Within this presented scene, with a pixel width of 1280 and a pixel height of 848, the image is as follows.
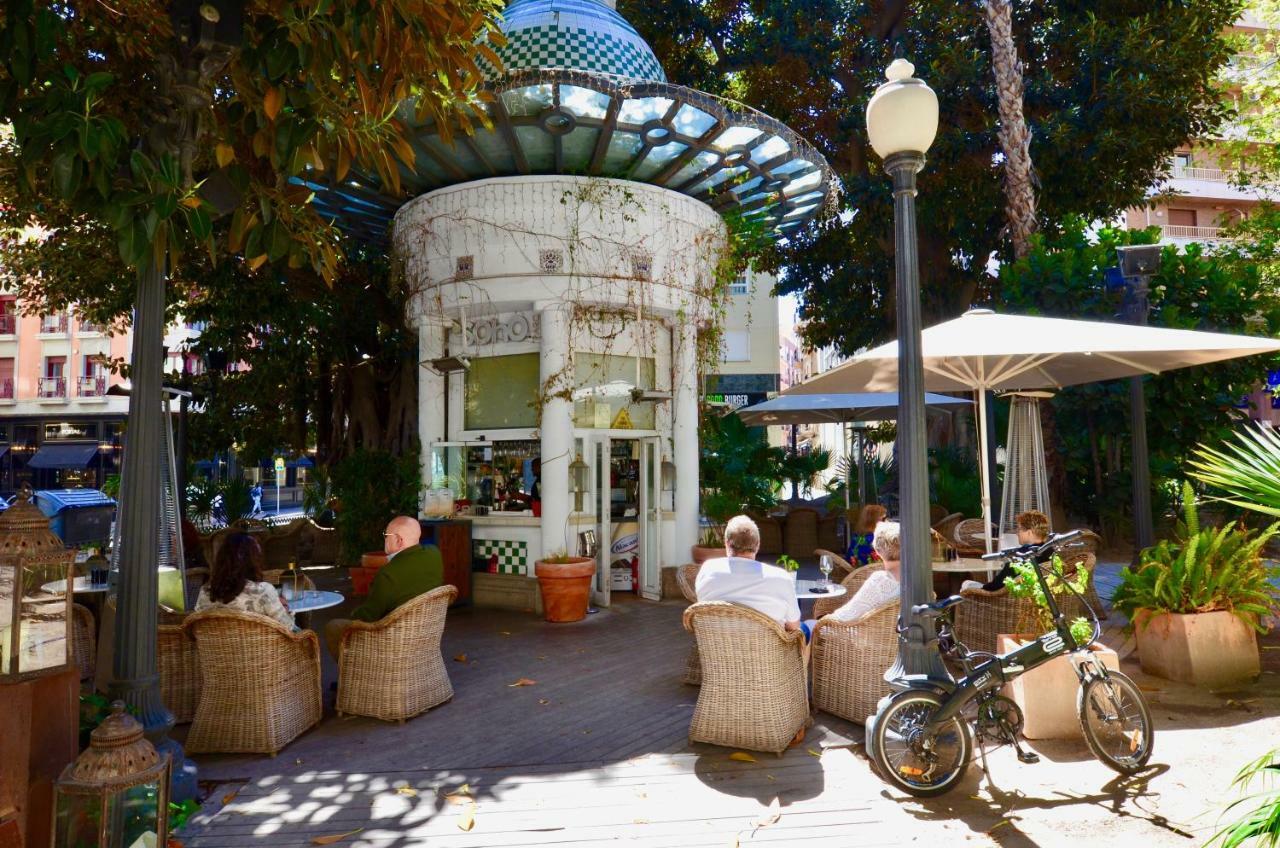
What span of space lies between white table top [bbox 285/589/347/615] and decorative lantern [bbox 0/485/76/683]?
2299 millimetres

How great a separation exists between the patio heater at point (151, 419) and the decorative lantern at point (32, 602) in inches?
15.6

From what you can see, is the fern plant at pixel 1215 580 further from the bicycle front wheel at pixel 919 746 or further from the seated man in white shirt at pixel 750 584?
the seated man in white shirt at pixel 750 584

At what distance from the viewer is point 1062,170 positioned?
14297mm

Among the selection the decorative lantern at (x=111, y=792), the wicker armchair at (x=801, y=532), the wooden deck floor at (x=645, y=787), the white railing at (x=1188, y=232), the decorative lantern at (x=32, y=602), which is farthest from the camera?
the white railing at (x=1188, y=232)

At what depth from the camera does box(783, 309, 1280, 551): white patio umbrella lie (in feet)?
16.9

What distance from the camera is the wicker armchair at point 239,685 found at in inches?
184

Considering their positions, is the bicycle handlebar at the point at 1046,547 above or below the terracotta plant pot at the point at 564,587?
above

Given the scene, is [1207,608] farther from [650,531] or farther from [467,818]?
[650,531]

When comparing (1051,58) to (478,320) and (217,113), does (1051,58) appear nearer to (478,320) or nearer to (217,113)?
(478,320)

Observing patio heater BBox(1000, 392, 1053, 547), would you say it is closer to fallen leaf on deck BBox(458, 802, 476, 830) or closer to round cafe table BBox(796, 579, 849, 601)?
round cafe table BBox(796, 579, 849, 601)

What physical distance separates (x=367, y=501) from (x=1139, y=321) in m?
9.37

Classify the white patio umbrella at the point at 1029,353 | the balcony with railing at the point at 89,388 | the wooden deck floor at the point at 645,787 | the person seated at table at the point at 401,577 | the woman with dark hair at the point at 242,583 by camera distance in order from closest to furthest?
the wooden deck floor at the point at 645,787 < the woman with dark hair at the point at 242,583 < the white patio umbrella at the point at 1029,353 < the person seated at table at the point at 401,577 < the balcony with railing at the point at 89,388

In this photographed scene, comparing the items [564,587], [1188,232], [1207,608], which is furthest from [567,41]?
[1188,232]

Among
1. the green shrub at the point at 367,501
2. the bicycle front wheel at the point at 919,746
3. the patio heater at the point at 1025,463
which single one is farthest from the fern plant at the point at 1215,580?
the green shrub at the point at 367,501
